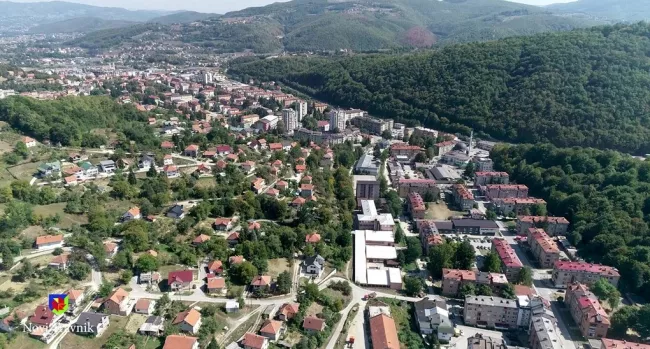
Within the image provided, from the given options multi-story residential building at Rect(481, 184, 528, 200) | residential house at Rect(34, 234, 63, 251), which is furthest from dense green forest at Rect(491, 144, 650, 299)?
residential house at Rect(34, 234, 63, 251)

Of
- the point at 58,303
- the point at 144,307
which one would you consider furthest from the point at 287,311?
the point at 58,303

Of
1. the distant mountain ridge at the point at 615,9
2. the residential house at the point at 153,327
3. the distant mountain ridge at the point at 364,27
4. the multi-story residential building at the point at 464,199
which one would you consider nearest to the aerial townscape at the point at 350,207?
the residential house at the point at 153,327

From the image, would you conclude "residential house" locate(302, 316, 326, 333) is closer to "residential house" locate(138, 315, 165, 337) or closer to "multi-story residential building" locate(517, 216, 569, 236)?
"residential house" locate(138, 315, 165, 337)

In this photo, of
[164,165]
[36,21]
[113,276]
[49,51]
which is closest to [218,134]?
[164,165]

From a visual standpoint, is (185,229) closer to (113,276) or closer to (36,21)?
(113,276)

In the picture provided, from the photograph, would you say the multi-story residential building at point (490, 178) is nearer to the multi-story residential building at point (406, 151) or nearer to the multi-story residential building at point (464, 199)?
the multi-story residential building at point (464, 199)
